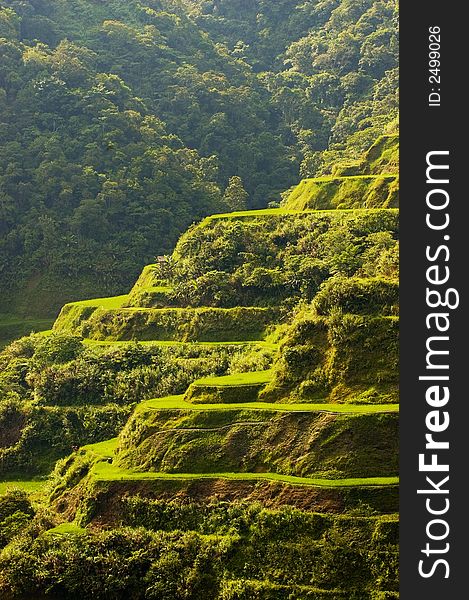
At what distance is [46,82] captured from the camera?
58.8 m

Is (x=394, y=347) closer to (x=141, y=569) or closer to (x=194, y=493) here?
(x=194, y=493)

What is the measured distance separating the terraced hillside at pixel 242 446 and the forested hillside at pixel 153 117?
19231mm

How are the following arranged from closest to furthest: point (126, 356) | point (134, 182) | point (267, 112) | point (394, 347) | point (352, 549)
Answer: point (352, 549)
point (394, 347)
point (126, 356)
point (134, 182)
point (267, 112)

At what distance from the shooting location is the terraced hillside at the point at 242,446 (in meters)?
16.8

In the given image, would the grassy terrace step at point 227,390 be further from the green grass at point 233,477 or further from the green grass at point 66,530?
the green grass at point 66,530

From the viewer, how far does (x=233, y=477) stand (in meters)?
18.5

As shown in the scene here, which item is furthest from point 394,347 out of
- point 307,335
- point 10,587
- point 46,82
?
point 46,82

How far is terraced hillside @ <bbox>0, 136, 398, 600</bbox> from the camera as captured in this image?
16.8 m

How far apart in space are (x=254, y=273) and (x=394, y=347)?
40.9ft

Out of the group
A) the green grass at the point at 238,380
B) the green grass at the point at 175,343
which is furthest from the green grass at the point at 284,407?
the green grass at the point at 175,343

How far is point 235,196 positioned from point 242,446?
127 feet

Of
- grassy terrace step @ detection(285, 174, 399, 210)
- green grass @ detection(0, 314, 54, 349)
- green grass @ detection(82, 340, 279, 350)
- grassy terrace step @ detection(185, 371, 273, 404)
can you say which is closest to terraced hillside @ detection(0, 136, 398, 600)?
grassy terrace step @ detection(185, 371, 273, 404)

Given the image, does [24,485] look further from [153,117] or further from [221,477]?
[153,117]

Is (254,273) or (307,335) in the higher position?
(254,273)
